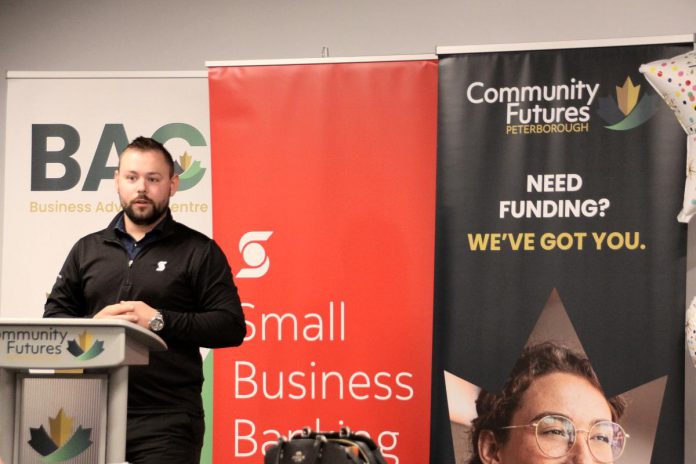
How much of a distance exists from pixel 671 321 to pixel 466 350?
905mm

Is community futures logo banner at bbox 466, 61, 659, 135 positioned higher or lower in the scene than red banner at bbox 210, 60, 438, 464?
higher

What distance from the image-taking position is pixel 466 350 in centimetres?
398

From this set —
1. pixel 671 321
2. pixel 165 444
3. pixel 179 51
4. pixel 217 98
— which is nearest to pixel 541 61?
pixel 671 321

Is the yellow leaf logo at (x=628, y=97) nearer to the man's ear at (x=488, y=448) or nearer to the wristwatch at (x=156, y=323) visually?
the man's ear at (x=488, y=448)

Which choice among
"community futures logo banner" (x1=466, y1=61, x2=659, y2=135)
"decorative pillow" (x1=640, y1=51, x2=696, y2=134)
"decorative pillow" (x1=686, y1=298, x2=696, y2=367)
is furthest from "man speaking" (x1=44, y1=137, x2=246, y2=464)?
"decorative pillow" (x1=640, y1=51, x2=696, y2=134)

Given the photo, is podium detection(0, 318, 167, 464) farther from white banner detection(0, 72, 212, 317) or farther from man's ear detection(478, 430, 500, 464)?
white banner detection(0, 72, 212, 317)

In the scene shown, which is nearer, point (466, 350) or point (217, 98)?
point (466, 350)

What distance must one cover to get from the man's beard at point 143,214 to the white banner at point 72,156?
5.90ft

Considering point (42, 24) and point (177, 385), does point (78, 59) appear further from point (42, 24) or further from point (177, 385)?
point (177, 385)

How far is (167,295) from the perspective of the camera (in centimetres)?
271

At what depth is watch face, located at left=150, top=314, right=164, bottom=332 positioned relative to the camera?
8.21ft

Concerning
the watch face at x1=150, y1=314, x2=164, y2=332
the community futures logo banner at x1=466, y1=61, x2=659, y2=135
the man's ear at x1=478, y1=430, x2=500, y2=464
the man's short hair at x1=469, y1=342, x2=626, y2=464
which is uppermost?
the community futures logo banner at x1=466, y1=61, x2=659, y2=135

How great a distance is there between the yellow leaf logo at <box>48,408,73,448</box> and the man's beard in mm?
656

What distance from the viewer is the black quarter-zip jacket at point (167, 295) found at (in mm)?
2639
